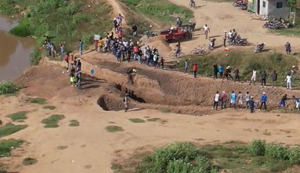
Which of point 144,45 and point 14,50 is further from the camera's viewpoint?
point 14,50

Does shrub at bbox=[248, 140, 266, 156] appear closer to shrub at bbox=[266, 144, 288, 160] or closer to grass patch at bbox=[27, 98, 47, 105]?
shrub at bbox=[266, 144, 288, 160]

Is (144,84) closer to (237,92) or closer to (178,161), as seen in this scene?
(237,92)

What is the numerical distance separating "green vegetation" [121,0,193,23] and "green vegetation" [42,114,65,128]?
18303 mm

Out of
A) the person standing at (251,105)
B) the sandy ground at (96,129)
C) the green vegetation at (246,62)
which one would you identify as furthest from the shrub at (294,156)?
the green vegetation at (246,62)

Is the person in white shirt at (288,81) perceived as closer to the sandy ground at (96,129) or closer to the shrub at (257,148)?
Answer: the sandy ground at (96,129)

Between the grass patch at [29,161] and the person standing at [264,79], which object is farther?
the person standing at [264,79]

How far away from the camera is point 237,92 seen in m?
35.6

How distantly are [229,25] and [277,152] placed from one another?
2242 cm

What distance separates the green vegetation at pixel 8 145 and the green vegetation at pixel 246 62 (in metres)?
14.7

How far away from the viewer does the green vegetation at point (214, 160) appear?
2367cm

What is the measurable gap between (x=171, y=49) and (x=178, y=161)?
18916 mm

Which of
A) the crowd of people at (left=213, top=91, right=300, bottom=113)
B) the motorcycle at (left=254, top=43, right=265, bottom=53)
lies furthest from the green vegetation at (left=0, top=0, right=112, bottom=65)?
the crowd of people at (left=213, top=91, right=300, bottom=113)

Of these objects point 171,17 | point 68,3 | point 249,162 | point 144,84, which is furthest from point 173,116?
point 68,3

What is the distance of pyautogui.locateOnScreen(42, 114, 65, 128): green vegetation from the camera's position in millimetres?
30422
